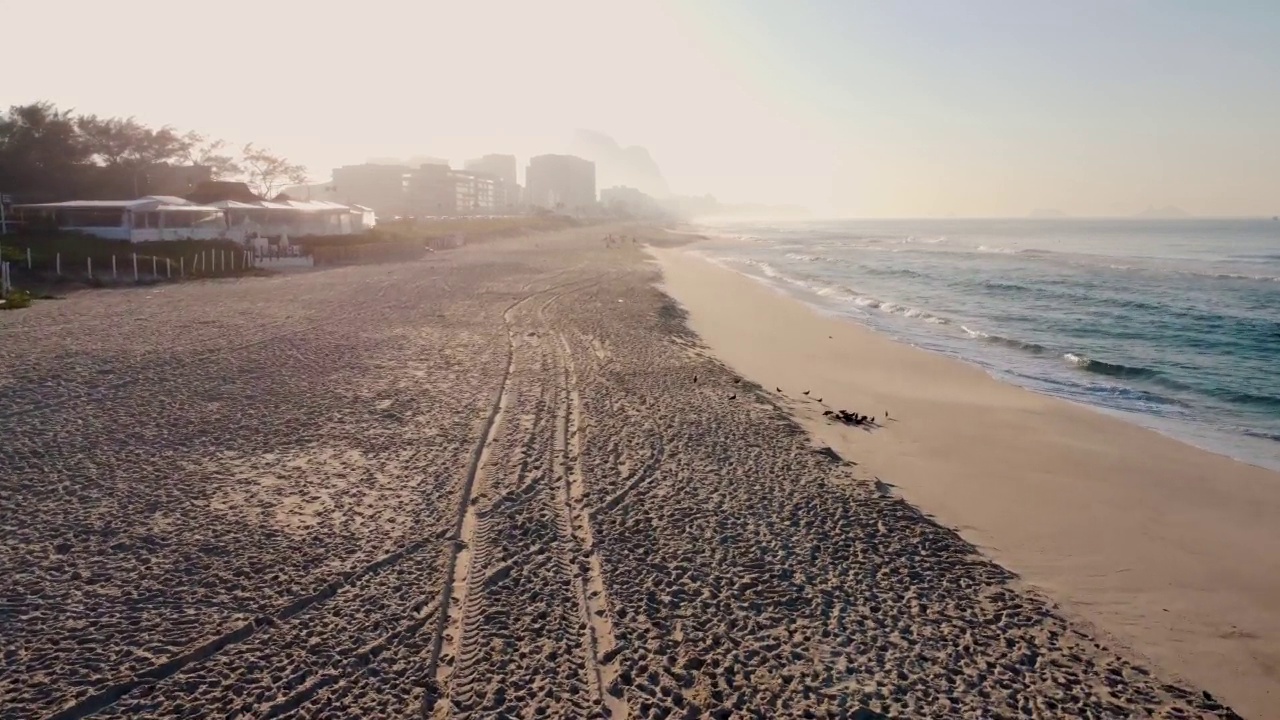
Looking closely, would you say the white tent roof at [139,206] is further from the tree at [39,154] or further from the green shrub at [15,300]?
the green shrub at [15,300]

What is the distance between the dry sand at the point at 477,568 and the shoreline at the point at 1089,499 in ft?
1.84

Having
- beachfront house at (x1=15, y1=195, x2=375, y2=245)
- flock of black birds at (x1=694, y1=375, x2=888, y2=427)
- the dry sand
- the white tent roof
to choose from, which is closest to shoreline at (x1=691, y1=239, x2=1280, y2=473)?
flock of black birds at (x1=694, y1=375, x2=888, y2=427)

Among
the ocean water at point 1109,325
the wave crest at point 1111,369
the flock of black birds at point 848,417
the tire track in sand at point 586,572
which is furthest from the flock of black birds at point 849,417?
the wave crest at point 1111,369

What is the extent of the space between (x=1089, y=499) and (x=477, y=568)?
6553 millimetres

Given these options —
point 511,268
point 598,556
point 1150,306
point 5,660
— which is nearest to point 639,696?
point 598,556

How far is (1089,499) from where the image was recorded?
8.20 meters

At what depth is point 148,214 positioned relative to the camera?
31.4 metres

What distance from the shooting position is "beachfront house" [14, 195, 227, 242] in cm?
3022

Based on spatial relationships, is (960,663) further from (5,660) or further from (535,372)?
(535,372)

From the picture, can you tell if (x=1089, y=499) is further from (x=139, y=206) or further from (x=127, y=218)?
(x=127, y=218)

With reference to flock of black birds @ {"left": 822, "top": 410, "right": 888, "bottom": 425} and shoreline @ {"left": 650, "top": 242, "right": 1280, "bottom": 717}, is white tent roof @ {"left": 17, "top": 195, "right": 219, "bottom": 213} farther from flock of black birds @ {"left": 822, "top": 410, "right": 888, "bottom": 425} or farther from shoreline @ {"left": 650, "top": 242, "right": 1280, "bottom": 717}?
flock of black birds @ {"left": 822, "top": 410, "right": 888, "bottom": 425}

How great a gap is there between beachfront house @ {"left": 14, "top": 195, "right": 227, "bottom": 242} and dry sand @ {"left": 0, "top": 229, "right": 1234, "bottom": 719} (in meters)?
22.7

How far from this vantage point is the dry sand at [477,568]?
4.36m

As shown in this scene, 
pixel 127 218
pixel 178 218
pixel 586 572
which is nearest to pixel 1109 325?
pixel 586 572
